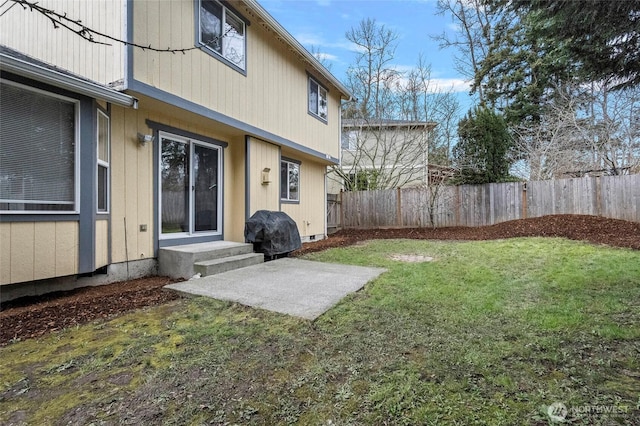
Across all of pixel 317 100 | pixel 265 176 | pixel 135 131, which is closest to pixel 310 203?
pixel 265 176

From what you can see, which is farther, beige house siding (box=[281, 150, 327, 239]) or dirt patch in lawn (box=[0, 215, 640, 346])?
beige house siding (box=[281, 150, 327, 239])

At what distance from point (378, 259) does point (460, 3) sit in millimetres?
16508

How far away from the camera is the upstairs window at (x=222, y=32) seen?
18.0 feet

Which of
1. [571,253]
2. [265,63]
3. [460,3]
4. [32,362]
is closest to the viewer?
[32,362]

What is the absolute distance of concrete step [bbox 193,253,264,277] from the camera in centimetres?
463

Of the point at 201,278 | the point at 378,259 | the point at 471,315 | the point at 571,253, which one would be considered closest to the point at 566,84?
the point at 571,253

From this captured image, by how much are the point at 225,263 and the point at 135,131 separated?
2420 millimetres

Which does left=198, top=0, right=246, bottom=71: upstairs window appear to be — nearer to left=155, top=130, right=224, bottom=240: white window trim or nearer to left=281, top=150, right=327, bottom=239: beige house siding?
left=155, top=130, right=224, bottom=240: white window trim

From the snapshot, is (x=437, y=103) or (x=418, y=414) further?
(x=437, y=103)

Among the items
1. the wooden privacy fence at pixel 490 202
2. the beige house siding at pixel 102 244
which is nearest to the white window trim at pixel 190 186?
the beige house siding at pixel 102 244

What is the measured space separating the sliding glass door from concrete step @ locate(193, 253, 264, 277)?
99 cm

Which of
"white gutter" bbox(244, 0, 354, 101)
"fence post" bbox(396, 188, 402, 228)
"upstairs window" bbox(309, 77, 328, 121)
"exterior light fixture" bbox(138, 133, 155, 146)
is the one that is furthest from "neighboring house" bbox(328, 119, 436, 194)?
"exterior light fixture" bbox(138, 133, 155, 146)

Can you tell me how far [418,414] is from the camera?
1.62 meters

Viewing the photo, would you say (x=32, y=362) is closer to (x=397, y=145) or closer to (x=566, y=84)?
(x=397, y=145)
